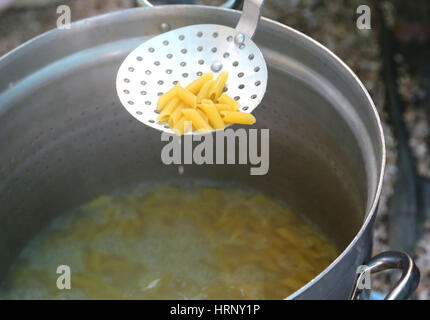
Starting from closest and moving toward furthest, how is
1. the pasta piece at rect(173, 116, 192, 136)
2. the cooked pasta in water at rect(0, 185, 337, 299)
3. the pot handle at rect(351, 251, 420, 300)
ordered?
1. the pot handle at rect(351, 251, 420, 300)
2. the pasta piece at rect(173, 116, 192, 136)
3. the cooked pasta in water at rect(0, 185, 337, 299)

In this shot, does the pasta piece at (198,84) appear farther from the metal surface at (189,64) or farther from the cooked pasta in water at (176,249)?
the cooked pasta in water at (176,249)

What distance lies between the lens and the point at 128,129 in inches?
48.6

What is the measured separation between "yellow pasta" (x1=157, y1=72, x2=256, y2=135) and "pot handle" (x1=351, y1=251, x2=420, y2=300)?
299 mm

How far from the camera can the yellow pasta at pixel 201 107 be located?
94cm

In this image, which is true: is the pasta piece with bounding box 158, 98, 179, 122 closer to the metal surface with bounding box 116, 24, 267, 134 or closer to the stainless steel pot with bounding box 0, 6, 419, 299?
the metal surface with bounding box 116, 24, 267, 134

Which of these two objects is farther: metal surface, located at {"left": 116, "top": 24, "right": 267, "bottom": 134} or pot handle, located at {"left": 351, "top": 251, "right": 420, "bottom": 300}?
metal surface, located at {"left": 116, "top": 24, "right": 267, "bottom": 134}

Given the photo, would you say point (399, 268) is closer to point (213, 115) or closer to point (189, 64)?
point (213, 115)

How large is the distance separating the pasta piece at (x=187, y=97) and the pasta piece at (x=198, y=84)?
0.06ft

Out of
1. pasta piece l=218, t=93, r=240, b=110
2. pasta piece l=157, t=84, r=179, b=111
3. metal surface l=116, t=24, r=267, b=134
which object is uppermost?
metal surface l=116, t=24, r=267, b=134

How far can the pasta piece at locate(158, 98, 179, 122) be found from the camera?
0.94 meters

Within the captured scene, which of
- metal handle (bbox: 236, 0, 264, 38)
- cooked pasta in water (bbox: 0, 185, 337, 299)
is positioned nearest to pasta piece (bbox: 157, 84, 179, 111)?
metal handle (bbox: 236, 0, 264, 38)

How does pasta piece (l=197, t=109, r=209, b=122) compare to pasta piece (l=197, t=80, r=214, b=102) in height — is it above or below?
below
